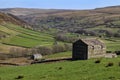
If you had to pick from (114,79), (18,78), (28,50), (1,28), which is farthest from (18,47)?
(114,79)

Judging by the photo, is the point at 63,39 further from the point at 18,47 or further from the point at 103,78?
the point at 103,78

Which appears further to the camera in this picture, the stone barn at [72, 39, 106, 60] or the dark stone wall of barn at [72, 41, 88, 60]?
the dark stone wall of barn at [72, 41, 88, 60]

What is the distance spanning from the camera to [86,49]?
244 feet

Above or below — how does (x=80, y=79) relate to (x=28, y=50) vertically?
above

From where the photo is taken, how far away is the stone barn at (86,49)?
244 feet

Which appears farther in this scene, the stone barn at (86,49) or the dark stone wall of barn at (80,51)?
the dark stone wall of barn at (80,51)

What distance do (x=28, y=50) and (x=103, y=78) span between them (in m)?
94.3

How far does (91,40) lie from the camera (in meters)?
77.2

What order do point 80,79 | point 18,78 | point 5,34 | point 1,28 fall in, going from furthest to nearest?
point 1,28 < point 5,34 < point 18,78 < point 80,79

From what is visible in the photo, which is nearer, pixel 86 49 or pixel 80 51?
pixel 86 49

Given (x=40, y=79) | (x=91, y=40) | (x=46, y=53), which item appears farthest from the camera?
(x=46, y=53)

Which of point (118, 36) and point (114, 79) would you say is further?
point (118, 36)

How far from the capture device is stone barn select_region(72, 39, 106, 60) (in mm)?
74375

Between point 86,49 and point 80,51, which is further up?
point 86,49
